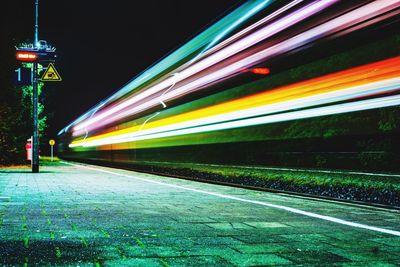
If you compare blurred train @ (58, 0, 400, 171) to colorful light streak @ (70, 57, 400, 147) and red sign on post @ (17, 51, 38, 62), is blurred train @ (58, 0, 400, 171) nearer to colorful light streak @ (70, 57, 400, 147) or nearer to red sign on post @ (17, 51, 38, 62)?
colorful light streak @ (70, 57, 400, 147)

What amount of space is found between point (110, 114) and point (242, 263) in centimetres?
1959

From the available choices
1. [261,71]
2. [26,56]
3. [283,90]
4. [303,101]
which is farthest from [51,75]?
[303,101]

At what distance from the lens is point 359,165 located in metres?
10.3

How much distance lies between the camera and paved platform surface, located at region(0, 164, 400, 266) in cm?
332

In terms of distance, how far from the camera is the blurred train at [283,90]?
8453 millimetres

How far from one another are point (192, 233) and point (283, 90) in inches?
270

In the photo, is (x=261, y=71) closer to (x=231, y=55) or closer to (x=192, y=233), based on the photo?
(x=231, y=55)

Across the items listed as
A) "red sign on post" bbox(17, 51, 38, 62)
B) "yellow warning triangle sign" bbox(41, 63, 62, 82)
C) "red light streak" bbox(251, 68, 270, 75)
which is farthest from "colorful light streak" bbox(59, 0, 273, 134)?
"red sign on post" bbox(17, 51, 38, 62)

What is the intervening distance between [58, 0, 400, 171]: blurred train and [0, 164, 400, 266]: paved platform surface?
9.62 ft

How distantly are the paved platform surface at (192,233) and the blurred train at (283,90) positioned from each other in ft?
9.62

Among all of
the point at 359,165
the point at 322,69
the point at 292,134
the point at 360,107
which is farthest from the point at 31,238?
the point at 292,134

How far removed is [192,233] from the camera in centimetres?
445

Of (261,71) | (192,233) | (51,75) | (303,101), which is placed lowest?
(192,233)

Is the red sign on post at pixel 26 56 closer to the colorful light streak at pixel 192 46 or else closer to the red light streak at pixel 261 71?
the colorful light streak at pixel 192 46
